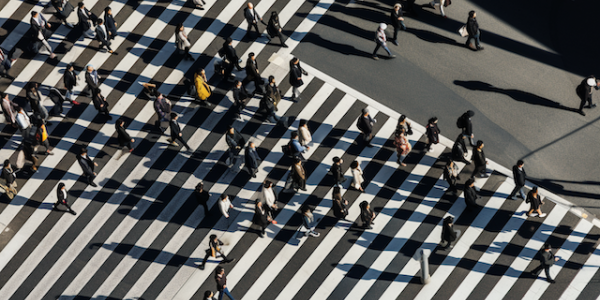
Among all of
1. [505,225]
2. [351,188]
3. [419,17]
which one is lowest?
[505,225]

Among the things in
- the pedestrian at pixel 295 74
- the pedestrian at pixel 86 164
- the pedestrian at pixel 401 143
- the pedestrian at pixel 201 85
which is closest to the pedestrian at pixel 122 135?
the pedestrian at pixel 86 164

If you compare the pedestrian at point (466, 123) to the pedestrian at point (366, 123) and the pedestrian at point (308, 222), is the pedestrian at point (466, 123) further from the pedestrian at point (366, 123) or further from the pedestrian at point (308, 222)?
the pedestrian at point (308, 222)

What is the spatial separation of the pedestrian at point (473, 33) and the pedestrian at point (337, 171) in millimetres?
6995

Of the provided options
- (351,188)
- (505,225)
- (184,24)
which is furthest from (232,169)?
(505,225)

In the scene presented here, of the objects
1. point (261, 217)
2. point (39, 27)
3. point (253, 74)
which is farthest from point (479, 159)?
point (39, 27)

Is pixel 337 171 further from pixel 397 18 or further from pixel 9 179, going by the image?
pixel 9 179

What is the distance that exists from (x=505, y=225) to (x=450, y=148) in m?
3.18

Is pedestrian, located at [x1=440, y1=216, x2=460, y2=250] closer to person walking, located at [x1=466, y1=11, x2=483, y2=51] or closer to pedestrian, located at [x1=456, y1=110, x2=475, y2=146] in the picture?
pedestrian, located at [x1=456, y1=110, x2=475, y2=146]

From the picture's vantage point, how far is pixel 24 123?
21.8m

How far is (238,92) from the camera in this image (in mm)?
21750

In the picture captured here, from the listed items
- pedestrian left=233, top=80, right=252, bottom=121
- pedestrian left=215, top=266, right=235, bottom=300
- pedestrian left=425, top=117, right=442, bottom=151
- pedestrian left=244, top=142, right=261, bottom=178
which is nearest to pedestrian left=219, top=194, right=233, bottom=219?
pedestrian left=244, top=142, right=261, bottom=178

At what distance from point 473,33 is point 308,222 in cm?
933

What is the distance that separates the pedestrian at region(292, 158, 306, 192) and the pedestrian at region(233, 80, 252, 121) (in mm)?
3311

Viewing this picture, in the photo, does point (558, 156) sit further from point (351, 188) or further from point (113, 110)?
point (113, 110)
